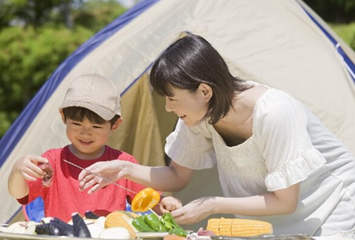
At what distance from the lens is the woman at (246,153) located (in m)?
1.86

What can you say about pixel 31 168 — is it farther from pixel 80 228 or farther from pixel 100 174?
pixel 80 228

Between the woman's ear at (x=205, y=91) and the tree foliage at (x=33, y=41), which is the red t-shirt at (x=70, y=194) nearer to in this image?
the woman's ear at (x=205, y=91)

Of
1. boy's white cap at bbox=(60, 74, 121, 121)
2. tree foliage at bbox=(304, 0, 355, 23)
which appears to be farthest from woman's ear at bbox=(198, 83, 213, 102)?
tree foliage at bbox=(304, 0, 355, 23)

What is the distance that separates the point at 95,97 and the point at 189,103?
356 mm

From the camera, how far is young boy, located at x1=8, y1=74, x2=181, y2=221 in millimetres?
2125

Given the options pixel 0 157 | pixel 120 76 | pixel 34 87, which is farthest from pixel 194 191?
pixel 34 87

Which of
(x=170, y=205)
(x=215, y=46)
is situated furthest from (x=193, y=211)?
(x=215, y=46)

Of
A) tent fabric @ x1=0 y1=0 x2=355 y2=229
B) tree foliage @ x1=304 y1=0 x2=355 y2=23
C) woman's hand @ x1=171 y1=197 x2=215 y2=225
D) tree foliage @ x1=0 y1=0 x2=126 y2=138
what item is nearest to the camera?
woman's hand @ x1=171 y1=197 x2=215 y2=225

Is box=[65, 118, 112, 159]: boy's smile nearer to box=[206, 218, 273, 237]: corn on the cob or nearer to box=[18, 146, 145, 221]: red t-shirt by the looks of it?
box=[18, 146, 145, 221]: red t-shirt

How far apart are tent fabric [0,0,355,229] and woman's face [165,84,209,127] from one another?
0.76 metres

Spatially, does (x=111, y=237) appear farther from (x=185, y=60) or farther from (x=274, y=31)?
(x=274, y=31)

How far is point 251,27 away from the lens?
9.28 feet

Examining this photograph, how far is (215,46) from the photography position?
274 centimetres

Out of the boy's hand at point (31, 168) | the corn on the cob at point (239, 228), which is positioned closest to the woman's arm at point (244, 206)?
the corn on the cob at point (239, 228)
